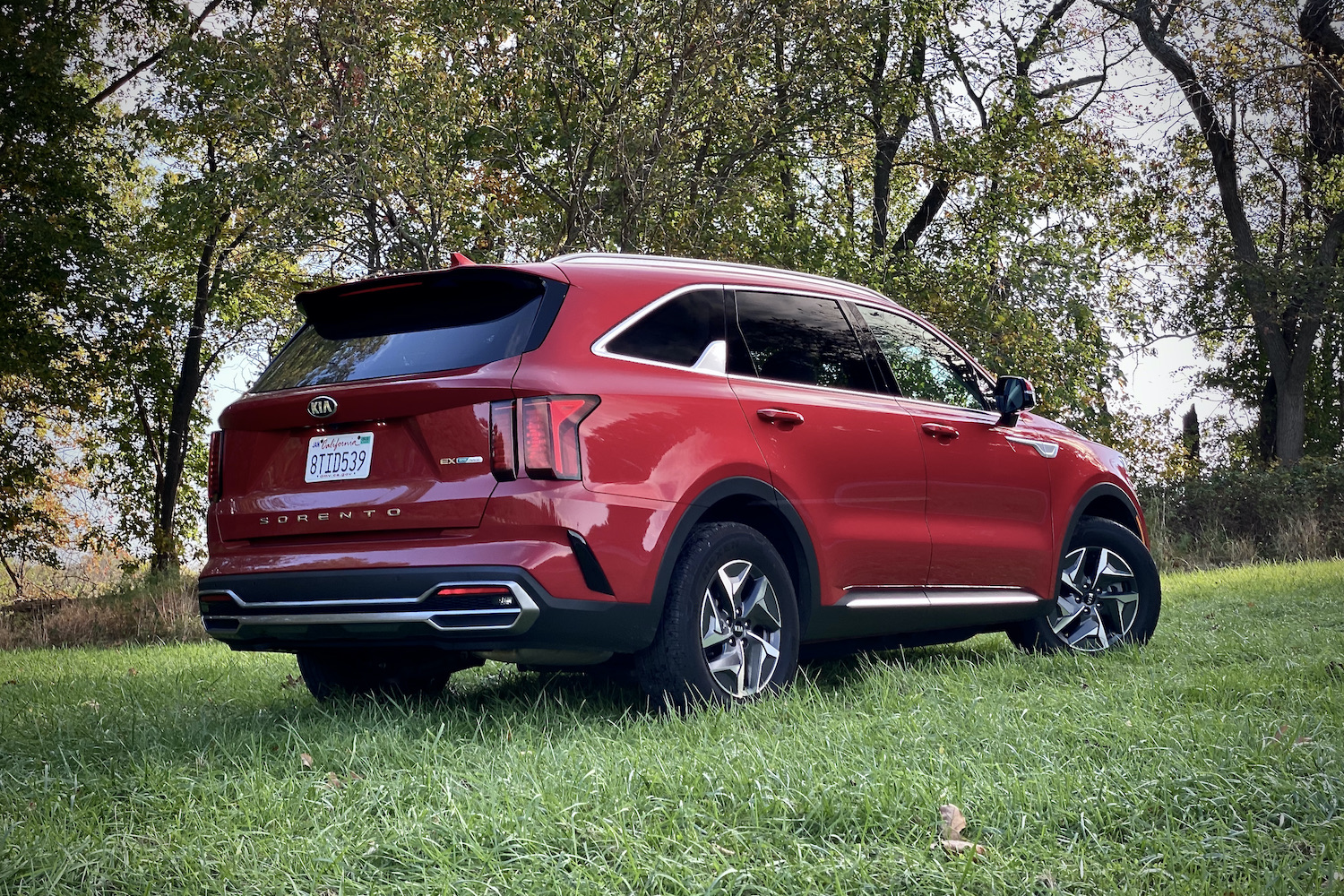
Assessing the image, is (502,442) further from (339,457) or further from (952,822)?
(952,822)

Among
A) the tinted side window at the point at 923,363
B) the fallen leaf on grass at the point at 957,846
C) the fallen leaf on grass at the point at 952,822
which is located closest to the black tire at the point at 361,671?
the tinted side window at the point at 923,363

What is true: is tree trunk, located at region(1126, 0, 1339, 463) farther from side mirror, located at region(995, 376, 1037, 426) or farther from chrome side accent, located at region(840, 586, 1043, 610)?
chrome side accent, located at region(840, 586, 1043, 610)

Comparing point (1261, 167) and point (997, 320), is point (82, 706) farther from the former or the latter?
point (1261, 167)

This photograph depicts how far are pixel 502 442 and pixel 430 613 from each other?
2.12ft

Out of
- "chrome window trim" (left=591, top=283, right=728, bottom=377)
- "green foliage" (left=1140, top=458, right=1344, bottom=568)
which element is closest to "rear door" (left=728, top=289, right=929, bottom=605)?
"chrome window trim" (left=591, top=283, right=728, bottom=377)

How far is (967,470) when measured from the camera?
20.4ft

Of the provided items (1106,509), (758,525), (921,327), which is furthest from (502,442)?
(1106,509)

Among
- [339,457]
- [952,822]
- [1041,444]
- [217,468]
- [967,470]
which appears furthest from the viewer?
[1041,444]

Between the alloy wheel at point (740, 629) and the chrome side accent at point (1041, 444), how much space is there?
2.23m

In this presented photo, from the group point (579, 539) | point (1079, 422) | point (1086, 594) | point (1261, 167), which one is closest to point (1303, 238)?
point (1261, 167)

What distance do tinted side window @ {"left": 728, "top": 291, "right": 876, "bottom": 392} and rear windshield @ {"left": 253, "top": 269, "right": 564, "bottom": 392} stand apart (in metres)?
1.01

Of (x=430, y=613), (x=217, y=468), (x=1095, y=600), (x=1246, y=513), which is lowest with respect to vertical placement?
(x=1246, y=513)

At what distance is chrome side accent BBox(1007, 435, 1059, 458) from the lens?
6641 mm

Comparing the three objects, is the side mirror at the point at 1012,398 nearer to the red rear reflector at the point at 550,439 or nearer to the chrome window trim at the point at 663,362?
the chrome window trim at the point at 663,362
